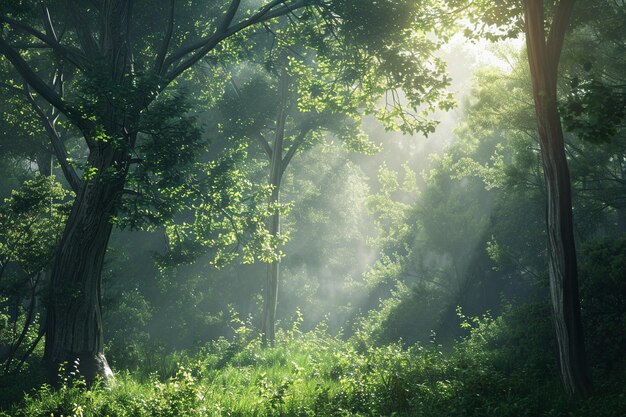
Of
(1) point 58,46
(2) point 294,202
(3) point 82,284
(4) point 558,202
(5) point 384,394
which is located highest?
(1) point 58,46

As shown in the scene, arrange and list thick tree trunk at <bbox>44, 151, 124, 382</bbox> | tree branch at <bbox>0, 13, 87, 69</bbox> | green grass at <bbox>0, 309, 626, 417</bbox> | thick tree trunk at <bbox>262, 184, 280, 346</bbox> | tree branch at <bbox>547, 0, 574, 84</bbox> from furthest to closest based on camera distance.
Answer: thick tree trunk at <bbox>262, 184, 280, 346</bbox>
tree branch at <bbox>0, 13, 87, 69</bbox>
thick tree trunk at <bbox>44, 151, 124, 382</bbox>
tree branch at <bbox>547, 0, 574, 84</bbox>
green grass at <bbox>0, 309, 626, 417</bbox>

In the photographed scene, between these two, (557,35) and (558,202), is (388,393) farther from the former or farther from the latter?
(557,35)

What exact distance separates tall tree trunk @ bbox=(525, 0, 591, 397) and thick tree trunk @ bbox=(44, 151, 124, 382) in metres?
8.53

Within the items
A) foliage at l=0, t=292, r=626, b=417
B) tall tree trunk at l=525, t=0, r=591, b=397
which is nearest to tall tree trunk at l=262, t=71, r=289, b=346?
foliage at l=0, t=292, r=626, b=417

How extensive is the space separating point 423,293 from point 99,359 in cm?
2002

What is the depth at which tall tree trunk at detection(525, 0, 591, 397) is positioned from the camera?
884 centimetres

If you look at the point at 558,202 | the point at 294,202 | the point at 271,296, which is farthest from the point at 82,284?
the point at 271,296

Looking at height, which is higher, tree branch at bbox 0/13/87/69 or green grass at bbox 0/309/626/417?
tree branch at bbox 0/13/87/69

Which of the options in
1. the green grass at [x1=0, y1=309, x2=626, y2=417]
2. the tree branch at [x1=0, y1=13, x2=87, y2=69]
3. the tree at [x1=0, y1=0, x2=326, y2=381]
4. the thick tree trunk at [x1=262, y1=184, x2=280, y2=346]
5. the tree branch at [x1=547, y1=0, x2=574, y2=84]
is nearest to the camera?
the green grass at [x1=0, y1=309, x2=626, y2=417]

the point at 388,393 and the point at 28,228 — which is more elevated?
the point at 28,228

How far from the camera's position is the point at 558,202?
9.09 m

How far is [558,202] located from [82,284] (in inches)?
391

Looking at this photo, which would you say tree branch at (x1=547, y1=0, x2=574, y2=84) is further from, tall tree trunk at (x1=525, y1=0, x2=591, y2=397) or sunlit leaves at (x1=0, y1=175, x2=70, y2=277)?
sunlit leaves at (x1=0, y1=175, x2=70, y2=277)

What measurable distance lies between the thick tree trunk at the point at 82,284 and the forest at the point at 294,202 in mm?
48
